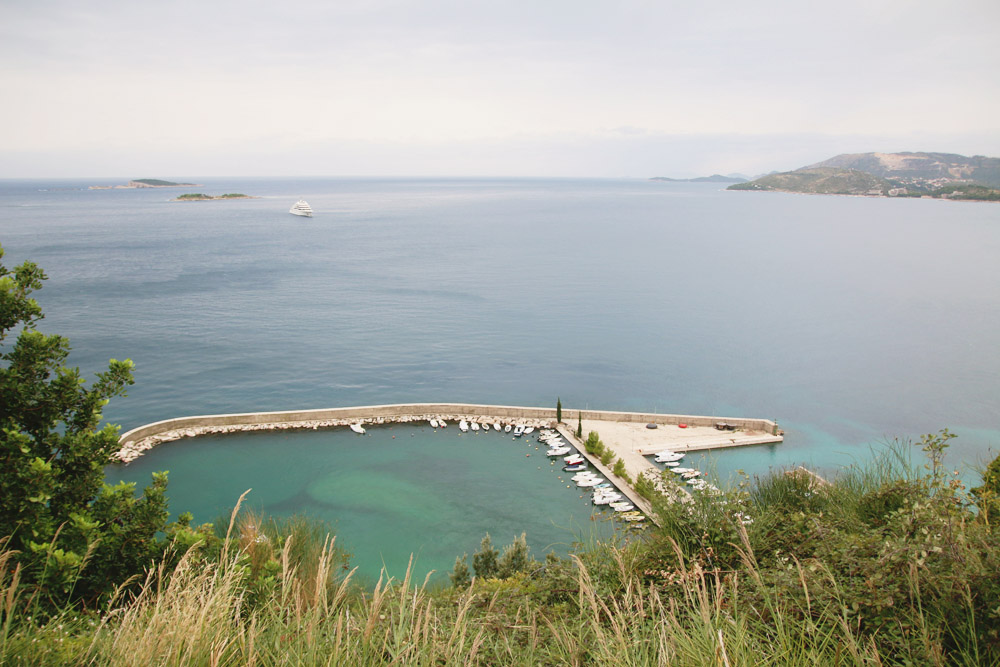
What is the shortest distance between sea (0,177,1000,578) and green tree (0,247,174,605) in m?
3.67

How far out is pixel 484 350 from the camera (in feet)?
140

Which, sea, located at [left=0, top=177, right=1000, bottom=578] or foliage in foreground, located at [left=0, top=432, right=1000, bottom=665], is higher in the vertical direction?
foliage in foreground, located at [left=0, top=432, right=1000, bottom=665]

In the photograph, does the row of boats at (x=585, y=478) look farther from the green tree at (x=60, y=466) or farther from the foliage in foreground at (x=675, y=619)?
the foliage in foreground at (x=675, y=619)

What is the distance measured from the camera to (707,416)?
103ft

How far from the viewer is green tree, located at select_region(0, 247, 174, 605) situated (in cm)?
704

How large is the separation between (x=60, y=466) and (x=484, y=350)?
115 ft

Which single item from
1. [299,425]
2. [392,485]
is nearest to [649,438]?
[392,485]

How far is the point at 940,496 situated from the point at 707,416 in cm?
2772

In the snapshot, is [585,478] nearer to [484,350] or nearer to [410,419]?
[410,419]

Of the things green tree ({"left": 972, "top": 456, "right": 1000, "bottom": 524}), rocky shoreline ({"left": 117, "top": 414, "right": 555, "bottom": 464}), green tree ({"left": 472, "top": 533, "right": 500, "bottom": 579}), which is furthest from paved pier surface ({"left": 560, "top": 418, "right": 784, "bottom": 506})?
green tree ({"left": 972, "top": 456, "right": 1000, "bottom": 524})

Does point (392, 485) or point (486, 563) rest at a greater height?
point (486, 563)

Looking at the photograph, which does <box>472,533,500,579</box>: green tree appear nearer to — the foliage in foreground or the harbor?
the foliage in foreground

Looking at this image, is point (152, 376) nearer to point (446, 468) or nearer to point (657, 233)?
point (446, 468)

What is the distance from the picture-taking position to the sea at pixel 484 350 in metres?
24.4
